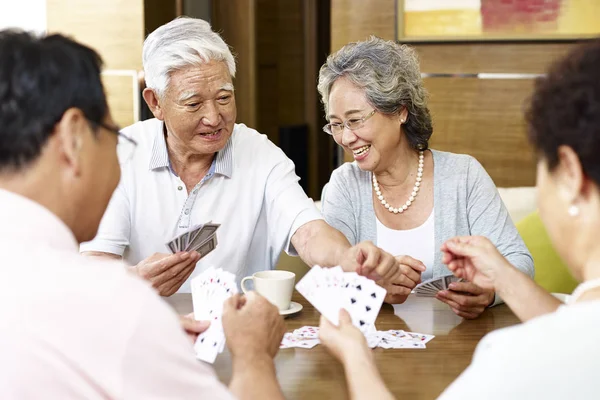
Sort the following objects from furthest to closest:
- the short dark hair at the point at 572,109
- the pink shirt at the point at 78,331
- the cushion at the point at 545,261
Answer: the cushion at the point at 545,261 → the short dark hair at the point at 572,109 → the pink shirt at the point at 78,331

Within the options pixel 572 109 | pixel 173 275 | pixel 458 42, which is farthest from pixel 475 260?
pixel 458 42

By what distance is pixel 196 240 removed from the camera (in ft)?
7.30

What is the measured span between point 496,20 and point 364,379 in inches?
131

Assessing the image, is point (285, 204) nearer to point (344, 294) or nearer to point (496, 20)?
point (344, 294)

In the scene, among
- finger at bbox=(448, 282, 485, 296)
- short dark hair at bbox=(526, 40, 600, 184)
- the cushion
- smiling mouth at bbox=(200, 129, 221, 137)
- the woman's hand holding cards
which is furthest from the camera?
the cushion

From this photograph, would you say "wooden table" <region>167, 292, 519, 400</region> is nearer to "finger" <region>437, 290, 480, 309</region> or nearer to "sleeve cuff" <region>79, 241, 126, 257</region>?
"finger" <region>437, 290, 480, 309</region>

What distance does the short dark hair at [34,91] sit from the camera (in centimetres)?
121

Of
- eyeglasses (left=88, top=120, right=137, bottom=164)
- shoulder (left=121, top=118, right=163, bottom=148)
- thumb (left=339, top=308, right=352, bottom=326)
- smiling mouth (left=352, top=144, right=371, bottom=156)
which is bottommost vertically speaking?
thumb (left=339, top=308, right=352, bottom=326)

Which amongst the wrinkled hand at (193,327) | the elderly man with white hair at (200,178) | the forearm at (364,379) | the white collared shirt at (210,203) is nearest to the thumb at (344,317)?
the forearm at (364,379)

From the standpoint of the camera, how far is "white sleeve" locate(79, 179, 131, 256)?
2.64 metres

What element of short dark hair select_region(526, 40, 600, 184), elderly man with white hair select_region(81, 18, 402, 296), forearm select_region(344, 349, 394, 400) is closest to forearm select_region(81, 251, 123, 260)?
elderly man with white hair select_region(81, 18, 402, 296)

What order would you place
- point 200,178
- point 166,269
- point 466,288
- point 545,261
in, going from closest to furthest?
point 466,288
point 166,269
point 200,178
point 545,261

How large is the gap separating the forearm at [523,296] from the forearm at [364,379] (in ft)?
1.56

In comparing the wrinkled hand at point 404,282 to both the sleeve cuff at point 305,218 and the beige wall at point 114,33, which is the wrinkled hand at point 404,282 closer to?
the sleeve cuff at point 305,218
